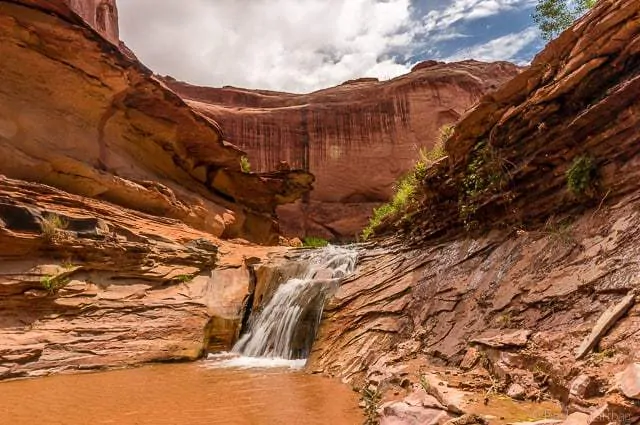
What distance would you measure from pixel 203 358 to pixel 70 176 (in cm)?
603

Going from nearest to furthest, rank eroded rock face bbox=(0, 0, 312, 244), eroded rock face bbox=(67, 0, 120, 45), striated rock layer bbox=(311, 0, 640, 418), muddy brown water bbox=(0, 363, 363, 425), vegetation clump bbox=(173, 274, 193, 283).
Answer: striated rock layer bbox=(311, 0, 640, 418) → muddy brown water bbox=(0, 363, 363, 425) → eroded rock face bbox=(0, 0, 312, 244) → vegetation clump bbox=(173, 274, 193, 283) → eroded rock face bbox=(67, 0, 120, 45)

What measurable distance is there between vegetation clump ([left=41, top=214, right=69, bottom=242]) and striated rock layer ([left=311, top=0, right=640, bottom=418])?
20.9 ft

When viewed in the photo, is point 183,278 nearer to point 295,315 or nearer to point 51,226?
point 51,226

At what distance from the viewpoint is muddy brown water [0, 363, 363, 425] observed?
4.96 m

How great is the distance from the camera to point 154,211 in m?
13.4

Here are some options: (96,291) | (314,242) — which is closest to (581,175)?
(96,291)

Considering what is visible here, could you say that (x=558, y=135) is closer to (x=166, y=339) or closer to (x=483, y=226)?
(x=483, y=226)

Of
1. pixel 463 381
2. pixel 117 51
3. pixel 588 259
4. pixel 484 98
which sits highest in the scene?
pixel 117 51

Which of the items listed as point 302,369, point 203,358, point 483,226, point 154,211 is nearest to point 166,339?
point 203,358

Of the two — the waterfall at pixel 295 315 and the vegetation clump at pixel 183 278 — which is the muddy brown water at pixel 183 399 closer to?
the waterfall at pixel 295 315

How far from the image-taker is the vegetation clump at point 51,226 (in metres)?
9.60

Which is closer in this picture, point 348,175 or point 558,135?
point 558,135

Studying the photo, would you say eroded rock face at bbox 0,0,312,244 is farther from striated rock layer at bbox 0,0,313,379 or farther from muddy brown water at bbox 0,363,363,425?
muddy brown water at bbox 0,363,363,425

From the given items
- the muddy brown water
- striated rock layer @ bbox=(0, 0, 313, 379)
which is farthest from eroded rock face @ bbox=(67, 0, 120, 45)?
the muddy brown water
